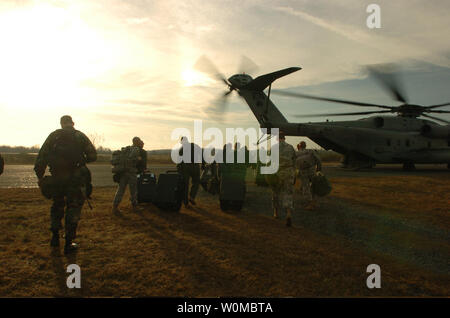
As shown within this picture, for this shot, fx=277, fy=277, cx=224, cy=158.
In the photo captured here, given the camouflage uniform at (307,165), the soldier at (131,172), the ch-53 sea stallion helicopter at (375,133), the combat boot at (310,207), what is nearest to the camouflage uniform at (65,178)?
the soldier at (131,172)

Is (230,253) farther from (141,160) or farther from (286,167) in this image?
(141,160)

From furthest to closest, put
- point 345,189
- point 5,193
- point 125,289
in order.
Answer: point 345,189 < point 5,193 < point 125,289

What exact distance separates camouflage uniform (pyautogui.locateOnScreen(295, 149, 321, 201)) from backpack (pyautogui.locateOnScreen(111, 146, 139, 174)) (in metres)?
4.25

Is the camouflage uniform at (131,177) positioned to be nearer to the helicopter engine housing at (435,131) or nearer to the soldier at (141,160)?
the soldier at (141,160)

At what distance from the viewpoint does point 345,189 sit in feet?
37.0

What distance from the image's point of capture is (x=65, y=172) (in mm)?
4133

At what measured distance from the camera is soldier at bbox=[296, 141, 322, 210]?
754 cm

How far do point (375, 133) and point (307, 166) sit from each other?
14805mm

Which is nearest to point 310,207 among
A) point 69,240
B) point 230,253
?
point 230,253

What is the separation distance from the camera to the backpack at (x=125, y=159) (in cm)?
681

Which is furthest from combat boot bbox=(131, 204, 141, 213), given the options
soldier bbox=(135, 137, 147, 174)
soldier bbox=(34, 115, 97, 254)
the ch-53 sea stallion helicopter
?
the ch-53 sea stallion helicopter

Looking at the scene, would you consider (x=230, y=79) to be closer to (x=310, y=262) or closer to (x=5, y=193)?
(x=5, y=193)
